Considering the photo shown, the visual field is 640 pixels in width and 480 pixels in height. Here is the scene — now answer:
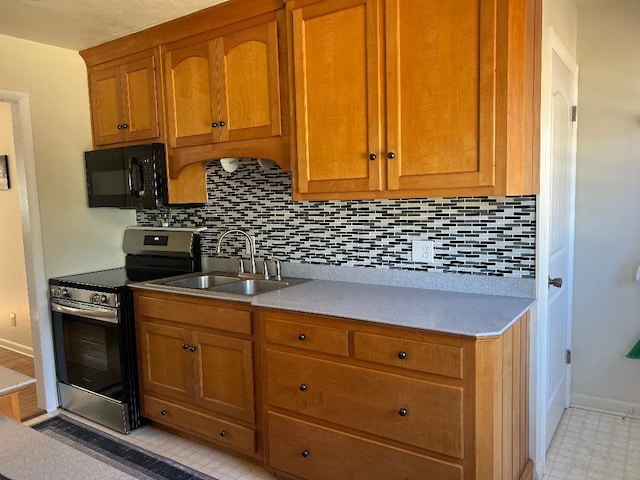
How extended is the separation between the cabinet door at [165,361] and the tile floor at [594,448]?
1.84 metres

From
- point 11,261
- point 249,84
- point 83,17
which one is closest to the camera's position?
point 249,84

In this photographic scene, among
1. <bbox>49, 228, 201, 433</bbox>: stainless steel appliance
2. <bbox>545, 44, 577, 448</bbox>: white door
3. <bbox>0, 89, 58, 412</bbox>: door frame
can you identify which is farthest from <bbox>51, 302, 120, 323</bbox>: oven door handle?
<bbox>545, 44, 577, 448</bbox>: white door

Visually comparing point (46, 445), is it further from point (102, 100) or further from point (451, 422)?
point (102, 100)

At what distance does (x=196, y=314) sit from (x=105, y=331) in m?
0.68

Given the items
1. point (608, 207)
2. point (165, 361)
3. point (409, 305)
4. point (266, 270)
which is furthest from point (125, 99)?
point (608, 207)

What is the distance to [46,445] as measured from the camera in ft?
3.68

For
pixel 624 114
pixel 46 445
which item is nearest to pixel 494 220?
pixel 624 114

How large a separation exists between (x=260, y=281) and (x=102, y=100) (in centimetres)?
163

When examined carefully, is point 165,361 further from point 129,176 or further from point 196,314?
point 129,176

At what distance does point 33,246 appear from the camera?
3008 mm

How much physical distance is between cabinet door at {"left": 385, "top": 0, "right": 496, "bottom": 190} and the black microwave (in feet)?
4.98

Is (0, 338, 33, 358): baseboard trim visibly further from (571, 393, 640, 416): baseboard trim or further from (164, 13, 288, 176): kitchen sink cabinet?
(571, 393, 640, 416): baseboard trim

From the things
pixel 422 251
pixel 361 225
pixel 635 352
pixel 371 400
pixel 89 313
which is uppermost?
pixel 361 225

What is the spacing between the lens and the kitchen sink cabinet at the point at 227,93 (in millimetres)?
2434
